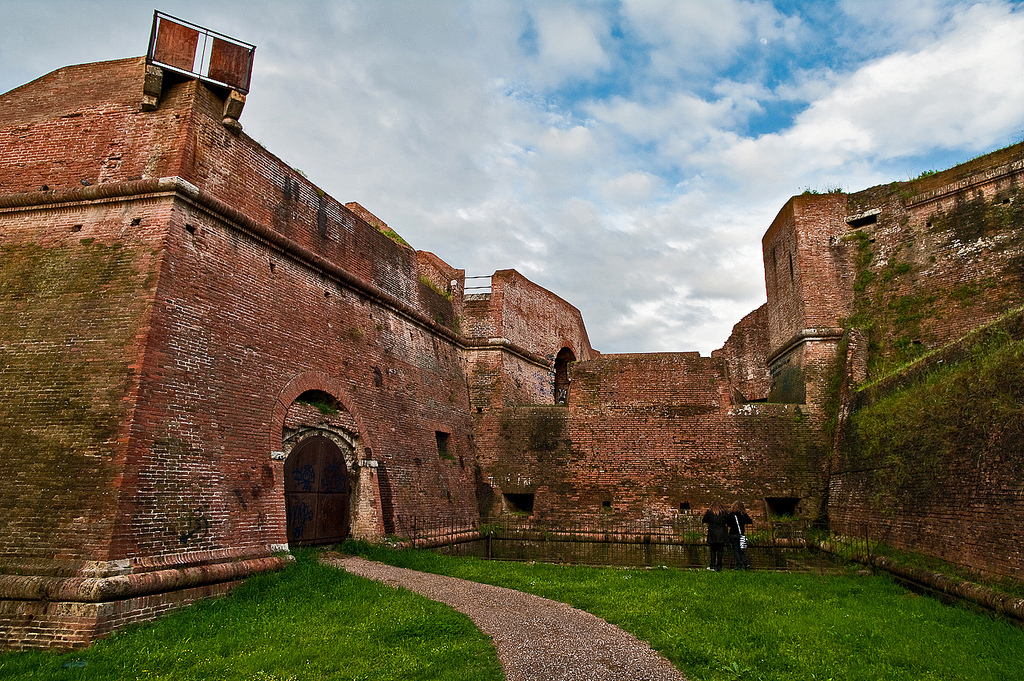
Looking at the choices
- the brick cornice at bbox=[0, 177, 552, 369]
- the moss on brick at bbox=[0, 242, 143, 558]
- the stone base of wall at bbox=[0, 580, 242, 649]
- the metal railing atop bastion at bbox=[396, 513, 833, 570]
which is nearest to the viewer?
the stone base of wall at bbox=[0, 580, 242, 649]

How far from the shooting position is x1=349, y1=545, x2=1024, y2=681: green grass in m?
5.11

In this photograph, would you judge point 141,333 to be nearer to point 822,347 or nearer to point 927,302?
point 822,347

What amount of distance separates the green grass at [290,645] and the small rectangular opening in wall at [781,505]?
399 inches

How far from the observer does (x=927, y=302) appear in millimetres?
14289

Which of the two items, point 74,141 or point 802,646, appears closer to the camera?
point 802,646

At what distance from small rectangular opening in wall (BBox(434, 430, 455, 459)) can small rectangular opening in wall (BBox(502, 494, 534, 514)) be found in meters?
2.11

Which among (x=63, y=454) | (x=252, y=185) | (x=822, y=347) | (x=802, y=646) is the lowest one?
(x=802, y=646)

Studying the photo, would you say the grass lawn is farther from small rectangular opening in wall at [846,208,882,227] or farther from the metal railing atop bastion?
small rectangular opening in wall at [846,208,882,227]

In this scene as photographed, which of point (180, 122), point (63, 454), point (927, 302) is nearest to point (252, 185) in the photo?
point (180, 122)

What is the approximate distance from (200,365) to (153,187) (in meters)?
2.61

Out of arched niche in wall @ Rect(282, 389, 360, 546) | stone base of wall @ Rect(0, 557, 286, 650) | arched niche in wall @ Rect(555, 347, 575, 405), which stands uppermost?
arched niche in wall @ Rect(555, 347, 575, 405)

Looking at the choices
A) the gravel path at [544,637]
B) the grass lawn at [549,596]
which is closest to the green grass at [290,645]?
the grass lawn at [549,596]

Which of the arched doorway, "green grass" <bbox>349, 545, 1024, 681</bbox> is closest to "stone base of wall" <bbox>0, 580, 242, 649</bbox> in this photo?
the arched doorway

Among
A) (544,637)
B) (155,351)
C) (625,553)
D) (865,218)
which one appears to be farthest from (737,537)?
(155,351)
